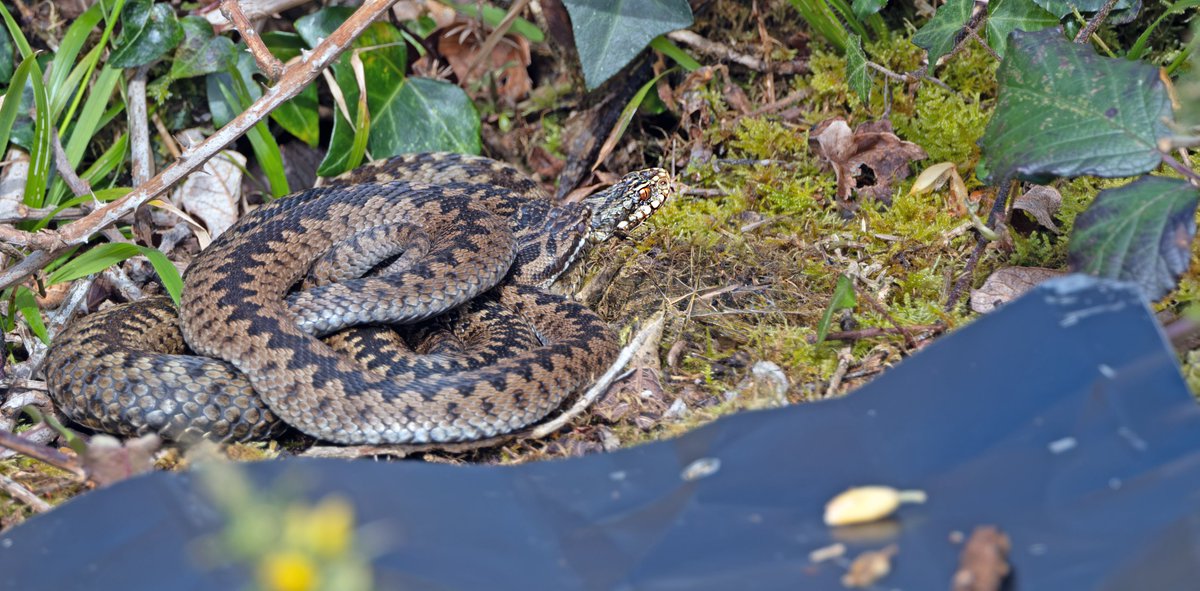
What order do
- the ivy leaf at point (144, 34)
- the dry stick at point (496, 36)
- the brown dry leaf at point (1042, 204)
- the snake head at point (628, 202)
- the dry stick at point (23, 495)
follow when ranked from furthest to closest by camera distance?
the dry stick at point (496, 36) → the ivy leaf at point (144, 34) → the snake head at point (628, 202) → the brown dry leaf at point (1042, 204) → the dry stick at point (23, 495)

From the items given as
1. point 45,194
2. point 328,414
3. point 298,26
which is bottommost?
point 328,414

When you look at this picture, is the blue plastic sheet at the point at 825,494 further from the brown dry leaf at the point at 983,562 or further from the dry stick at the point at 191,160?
the dry stick at the point at 191,160

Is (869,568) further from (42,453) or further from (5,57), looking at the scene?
(5,57)

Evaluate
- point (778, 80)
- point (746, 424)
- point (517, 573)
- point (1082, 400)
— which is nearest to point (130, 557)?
point (517, 573)

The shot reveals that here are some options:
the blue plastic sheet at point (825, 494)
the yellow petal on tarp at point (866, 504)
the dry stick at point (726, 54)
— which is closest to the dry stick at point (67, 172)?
Result: the blue plastic sheet at point (825, 494)

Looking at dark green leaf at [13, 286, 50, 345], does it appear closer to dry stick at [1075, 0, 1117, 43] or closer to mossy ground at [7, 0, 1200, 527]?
mossy ground at [7, 0, 1200, 527]

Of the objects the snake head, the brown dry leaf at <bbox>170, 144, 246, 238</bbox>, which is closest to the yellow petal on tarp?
the snake head

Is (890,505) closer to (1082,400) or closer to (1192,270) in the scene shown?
(1082,400)
